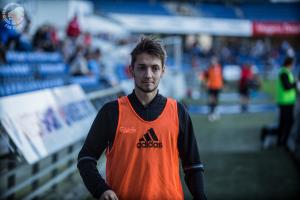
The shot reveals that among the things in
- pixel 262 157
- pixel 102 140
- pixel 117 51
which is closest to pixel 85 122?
pixel 262 157

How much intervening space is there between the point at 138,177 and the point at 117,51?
14.6 m

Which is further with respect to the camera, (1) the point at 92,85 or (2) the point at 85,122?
(1) the point at 92,85

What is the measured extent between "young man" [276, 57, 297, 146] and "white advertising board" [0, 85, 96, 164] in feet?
13.1

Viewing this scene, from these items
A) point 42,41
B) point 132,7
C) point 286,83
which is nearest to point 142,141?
point 286,83

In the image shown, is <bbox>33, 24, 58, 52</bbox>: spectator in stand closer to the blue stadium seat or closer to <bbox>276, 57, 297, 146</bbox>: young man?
<bbox>276, 57, 297, 146</bbox>: young man

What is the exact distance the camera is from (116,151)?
2.38m

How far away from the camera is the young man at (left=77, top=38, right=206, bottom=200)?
2.35 m

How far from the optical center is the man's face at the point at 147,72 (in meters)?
2.42

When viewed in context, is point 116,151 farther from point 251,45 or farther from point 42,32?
point 251,45

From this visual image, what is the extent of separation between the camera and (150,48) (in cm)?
243

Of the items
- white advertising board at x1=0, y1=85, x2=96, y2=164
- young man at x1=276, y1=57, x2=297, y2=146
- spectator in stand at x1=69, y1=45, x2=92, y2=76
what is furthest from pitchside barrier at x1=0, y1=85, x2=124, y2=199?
young man at x1=276, y1=57, x2=297, y2=146

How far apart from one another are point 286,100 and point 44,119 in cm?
521

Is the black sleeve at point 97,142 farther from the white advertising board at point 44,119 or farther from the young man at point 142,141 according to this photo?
the white advertising board at point 44,119

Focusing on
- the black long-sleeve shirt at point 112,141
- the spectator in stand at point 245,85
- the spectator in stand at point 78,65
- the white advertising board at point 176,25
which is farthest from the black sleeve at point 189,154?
the white advertising board at point 176,25
